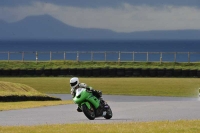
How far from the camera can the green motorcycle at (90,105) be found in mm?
26750

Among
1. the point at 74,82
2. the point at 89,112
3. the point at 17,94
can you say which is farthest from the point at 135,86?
the point at 74,82

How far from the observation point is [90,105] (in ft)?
89.8

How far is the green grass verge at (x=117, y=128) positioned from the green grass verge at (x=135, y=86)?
1215 inches

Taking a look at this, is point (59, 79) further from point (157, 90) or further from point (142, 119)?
point (142, 119)

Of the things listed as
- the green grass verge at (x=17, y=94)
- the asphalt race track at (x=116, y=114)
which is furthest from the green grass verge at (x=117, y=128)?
the green grass verge at (x=17, y=94)

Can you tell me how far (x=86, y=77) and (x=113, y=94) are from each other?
2208cm

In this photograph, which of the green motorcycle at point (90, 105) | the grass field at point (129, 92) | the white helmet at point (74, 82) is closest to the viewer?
the grass field at point (129, 92)

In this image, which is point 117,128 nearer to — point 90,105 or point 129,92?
point 90,105

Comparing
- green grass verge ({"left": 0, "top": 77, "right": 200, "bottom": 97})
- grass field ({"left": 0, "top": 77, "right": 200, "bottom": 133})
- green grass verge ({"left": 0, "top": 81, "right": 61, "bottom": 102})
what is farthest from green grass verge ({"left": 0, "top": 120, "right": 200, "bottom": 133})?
green grass verge ({"left": 0, "top": 77, "right": 200, "bottom": 97})

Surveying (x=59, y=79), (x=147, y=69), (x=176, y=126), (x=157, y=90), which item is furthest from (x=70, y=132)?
(x=147, y=69)

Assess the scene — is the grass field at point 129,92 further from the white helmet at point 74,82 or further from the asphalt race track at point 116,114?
the asphalt race track at point 116,114

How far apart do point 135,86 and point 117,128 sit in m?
42.9

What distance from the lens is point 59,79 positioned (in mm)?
77188

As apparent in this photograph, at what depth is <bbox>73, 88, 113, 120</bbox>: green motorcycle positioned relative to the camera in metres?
26.8
